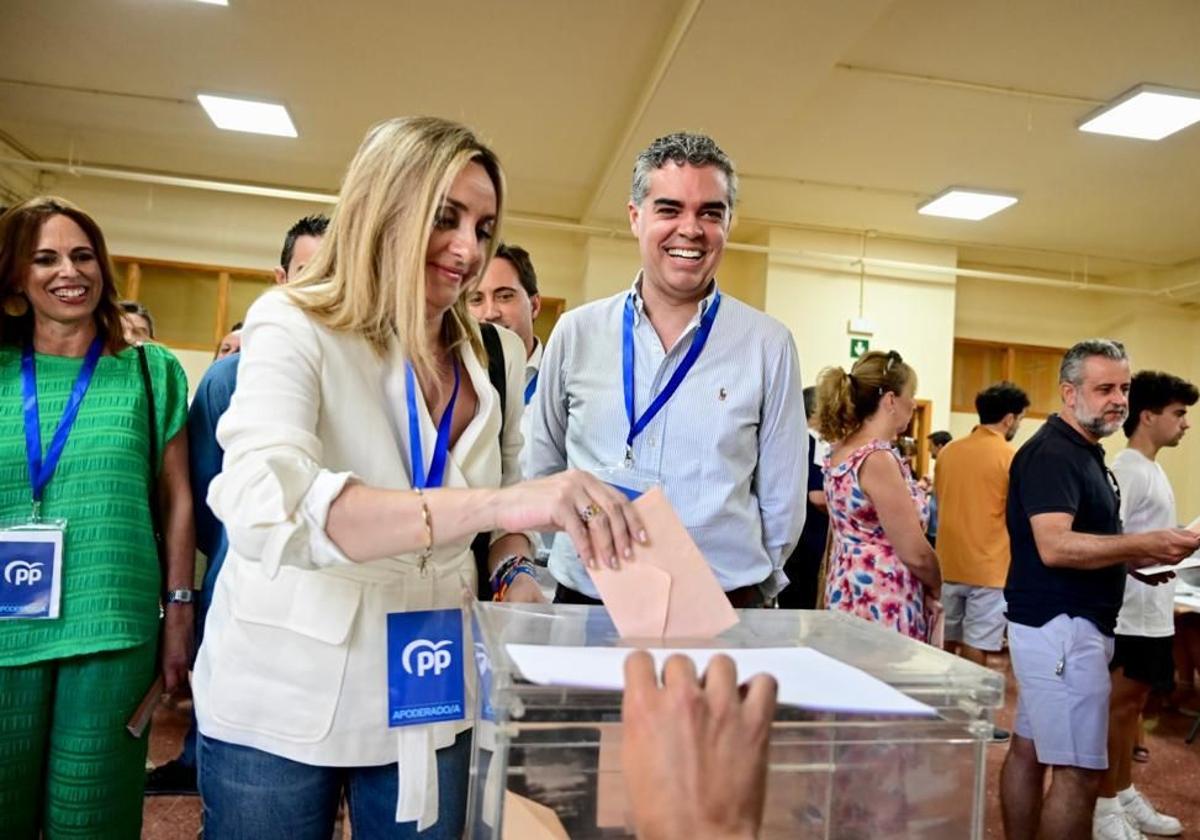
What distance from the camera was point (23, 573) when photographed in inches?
59.1

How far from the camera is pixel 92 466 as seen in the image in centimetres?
158

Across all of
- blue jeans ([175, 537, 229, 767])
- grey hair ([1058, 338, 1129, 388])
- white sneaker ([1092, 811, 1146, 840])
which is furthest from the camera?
white sneaker ([1092, 811, 1146, 840])

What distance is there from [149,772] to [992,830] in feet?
9.19

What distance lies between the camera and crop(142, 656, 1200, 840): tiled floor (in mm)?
2533

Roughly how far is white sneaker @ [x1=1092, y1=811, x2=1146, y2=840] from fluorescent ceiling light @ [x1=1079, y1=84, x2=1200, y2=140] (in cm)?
394

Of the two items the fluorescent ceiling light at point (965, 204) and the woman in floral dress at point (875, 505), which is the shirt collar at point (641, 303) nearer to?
the woman in floral dress at point (875, 505)

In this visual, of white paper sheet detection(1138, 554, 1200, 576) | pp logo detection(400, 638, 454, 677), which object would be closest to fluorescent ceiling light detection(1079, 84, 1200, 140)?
white paper sheet detection(1138, 554, 1200, 576)

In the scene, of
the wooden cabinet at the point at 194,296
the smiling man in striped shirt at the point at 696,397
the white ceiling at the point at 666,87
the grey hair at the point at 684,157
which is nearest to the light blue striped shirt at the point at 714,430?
the smiling man in striped shirt at the point at 696,397

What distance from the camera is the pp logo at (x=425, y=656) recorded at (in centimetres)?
99

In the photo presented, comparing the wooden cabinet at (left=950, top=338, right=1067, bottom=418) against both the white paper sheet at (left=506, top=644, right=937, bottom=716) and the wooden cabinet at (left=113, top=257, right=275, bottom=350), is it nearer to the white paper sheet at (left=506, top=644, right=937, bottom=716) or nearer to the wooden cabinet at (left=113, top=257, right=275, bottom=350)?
the wooden cabinet at (left=113, top=257, right=275, bottom=350)

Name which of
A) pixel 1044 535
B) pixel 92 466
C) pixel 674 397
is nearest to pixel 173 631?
pixel 92 466

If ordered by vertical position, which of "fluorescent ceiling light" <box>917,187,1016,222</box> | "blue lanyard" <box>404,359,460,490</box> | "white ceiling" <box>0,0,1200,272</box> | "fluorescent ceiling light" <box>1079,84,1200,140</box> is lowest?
"blue lanyard" <box>404,359,460,490</box>

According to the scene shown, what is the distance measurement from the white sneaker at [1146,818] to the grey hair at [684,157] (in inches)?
104

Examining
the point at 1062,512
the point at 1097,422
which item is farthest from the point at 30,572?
the point at 1097,422
